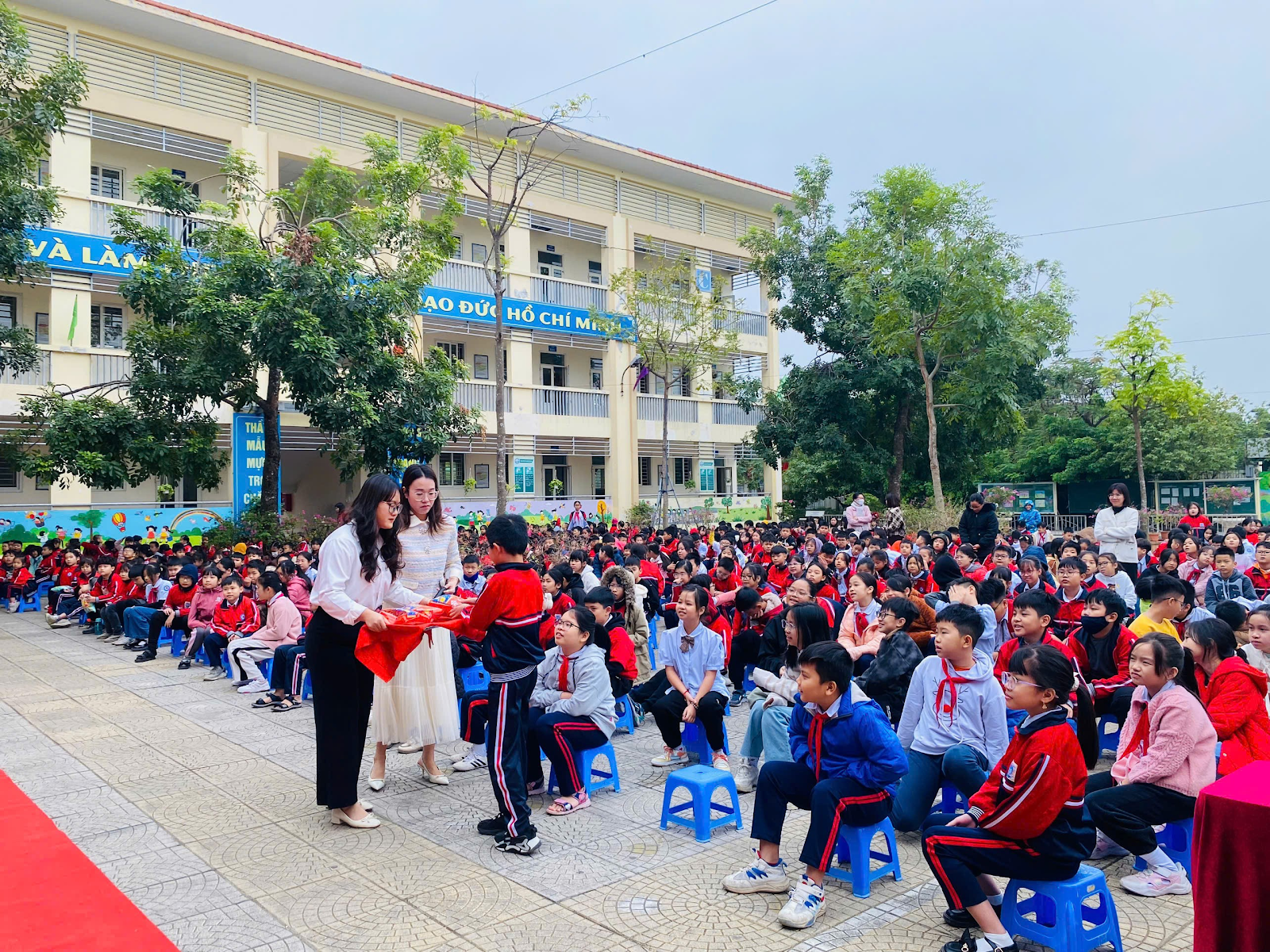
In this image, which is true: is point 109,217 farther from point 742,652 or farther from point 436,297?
point 742,652

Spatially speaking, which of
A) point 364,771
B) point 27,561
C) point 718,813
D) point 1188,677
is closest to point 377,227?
point 27,561

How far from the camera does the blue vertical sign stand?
1414 cm

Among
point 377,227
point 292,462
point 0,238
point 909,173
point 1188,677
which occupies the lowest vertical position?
point 1188,677

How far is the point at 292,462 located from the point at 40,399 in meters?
8.40

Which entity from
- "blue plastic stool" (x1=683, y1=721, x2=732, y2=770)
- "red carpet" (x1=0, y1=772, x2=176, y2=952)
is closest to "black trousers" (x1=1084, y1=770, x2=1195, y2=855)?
"blue plastic stool" (x1=683, y1=721, x2=732, y2=770)

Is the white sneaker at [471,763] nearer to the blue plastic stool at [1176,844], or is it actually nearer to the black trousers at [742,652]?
the black trousers at [742,652]

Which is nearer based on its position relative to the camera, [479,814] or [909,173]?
[479,814]

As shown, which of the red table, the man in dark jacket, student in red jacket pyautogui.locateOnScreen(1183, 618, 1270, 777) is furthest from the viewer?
the man in dark jacket

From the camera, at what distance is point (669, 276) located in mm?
20734

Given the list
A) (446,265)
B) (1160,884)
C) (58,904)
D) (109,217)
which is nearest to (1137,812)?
(1160,884)

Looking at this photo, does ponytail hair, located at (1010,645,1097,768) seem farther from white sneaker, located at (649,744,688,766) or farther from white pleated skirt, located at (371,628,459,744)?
white pleated skirt, located at (371,628,459,744)

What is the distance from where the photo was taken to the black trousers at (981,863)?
9.87ft

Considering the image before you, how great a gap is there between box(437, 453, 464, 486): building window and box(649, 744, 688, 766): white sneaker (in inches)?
652

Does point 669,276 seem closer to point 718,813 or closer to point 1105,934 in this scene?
point 718,813
